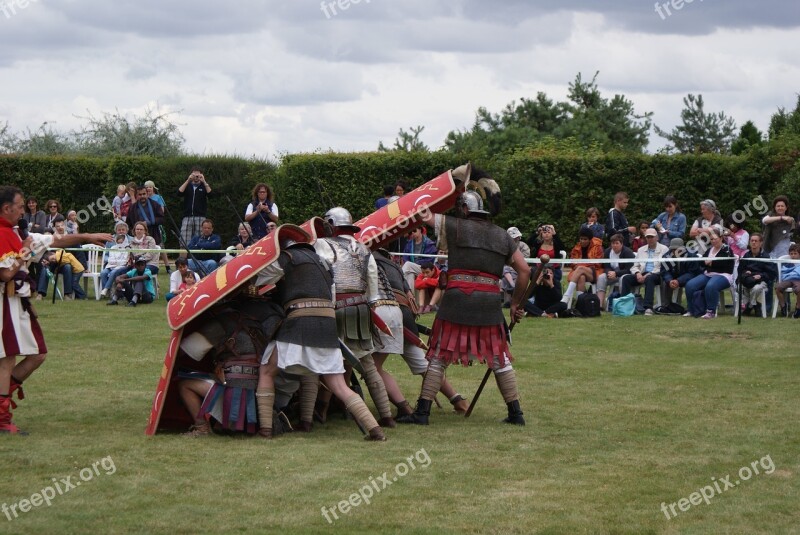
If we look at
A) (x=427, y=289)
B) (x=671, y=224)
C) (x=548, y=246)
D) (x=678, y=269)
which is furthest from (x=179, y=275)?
(x=671, y=224)

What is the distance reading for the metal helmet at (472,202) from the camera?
848 cm

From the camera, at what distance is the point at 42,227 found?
18594 millimetres

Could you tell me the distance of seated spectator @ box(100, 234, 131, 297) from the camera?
17.1 metres

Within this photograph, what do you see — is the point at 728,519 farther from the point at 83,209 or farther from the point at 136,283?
the point at 83,209

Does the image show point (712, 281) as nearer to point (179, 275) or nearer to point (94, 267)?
point (179, 275)

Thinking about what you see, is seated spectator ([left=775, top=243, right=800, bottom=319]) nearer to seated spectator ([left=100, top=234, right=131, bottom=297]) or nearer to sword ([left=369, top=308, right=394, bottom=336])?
sword ([left=369, top=308, right=394, bottom=336])

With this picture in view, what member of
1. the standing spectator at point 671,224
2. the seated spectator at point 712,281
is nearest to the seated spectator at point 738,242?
the seated spectator at point 712,281

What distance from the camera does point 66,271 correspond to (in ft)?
57.5

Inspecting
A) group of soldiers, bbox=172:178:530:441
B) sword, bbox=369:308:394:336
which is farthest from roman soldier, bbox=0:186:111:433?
sword, bbox=369:308:394:336

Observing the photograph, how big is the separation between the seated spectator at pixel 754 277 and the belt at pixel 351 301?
7756mm

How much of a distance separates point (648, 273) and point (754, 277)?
1.44 m

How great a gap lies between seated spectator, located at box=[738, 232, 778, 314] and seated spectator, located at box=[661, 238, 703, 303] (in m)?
0.61

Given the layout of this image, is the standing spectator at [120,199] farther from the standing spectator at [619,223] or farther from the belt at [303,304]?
the belt at [303,304]

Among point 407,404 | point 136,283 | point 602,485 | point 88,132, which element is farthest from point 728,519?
point 88,132
